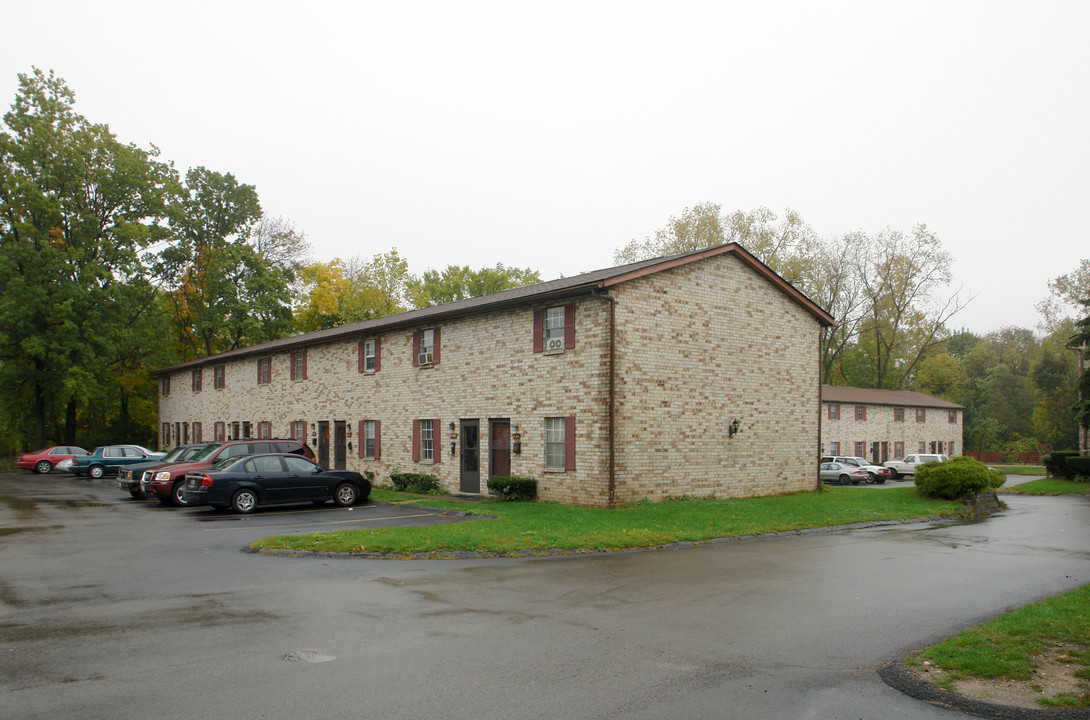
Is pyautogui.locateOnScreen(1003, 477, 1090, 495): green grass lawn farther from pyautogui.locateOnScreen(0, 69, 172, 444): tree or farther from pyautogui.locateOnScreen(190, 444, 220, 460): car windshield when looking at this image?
pyautogui.locateOnScreen(0, 69, 172, 444): tree

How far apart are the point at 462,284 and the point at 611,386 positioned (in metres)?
47.6

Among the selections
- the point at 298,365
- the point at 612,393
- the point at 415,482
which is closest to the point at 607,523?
the point at 612,393

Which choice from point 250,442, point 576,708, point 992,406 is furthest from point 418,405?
point 992,406

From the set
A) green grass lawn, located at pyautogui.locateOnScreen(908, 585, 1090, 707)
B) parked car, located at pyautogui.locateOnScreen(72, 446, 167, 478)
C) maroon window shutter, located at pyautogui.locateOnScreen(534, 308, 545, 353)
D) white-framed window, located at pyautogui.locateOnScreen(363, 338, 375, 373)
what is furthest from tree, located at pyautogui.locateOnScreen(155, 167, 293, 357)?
green grass lawn, located at pyautogui.locateOnScreen(908, 585, 1090, 707)

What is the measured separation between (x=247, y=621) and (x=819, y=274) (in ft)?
181

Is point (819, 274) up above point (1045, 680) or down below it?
above

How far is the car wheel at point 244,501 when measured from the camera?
19.0 meters

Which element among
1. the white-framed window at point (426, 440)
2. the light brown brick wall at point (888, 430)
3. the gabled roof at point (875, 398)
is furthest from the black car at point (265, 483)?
the light brown brick wall at point (888, 430)

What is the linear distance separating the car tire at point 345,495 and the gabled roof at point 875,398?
34.6 m

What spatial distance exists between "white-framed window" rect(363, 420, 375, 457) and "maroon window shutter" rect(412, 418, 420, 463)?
9.80ft

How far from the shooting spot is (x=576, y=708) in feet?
18.1

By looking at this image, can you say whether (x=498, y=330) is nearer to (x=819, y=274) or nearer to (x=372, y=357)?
(x=372, y=357)

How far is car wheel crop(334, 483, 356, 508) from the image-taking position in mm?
20828

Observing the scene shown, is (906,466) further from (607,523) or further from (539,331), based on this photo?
(607,523)
